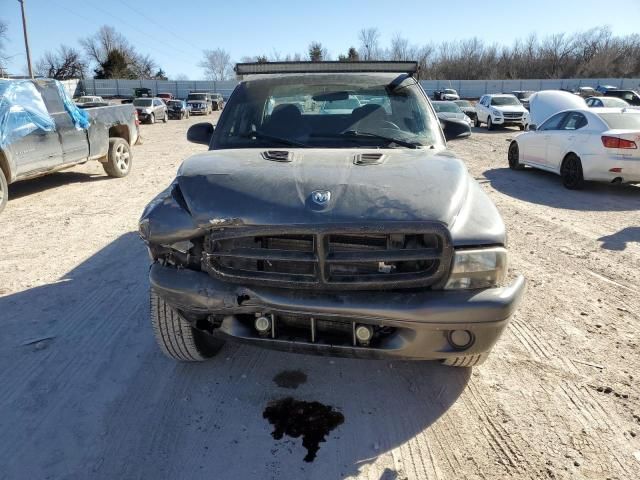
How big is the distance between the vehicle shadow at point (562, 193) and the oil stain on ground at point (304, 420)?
674cm

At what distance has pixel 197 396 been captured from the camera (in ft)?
9.84

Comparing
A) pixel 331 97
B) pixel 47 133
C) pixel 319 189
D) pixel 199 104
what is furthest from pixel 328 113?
pixel 199 104

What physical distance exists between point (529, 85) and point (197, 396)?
62019mm

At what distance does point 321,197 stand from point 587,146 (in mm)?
8410

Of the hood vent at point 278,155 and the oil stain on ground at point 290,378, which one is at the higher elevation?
the hood vent at point 278,155

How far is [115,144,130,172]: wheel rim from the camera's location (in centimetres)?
1059

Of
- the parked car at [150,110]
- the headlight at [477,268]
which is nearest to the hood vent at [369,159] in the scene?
the headlight at [477,268]

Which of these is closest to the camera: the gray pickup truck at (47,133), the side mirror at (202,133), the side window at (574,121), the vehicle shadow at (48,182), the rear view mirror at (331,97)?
the rear view mirror at (331,97)

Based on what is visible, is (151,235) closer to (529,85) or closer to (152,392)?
(152,392)

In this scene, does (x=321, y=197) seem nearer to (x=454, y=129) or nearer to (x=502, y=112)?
(x=454, y=129)

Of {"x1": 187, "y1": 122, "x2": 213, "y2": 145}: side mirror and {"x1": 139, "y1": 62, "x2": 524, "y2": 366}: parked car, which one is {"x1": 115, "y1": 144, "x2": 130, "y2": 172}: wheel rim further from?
{"x1": 139, "y1": 62, "x2": 524, "y2": 366}: parked car

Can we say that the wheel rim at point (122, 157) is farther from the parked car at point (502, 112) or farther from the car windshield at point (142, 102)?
the car windshield at point (142, 102)

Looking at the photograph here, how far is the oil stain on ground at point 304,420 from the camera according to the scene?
2652mm

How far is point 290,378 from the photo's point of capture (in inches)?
125
